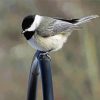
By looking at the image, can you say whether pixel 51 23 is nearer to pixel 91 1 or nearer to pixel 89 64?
pixel 89 64

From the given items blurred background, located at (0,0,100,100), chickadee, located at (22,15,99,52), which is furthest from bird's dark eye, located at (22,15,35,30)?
blurred background, located at (0,0,100,100)

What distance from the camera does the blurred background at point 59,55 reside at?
133 inches

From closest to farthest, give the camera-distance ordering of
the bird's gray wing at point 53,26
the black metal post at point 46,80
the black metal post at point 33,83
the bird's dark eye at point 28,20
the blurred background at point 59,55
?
the black metal post at point 46,80 < the black metal post at point 33,83 < the bird's dark eye at point 28,20 < the bird's gray wing at point 53,26 < the blurred background at point 59,55

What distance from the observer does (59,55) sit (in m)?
3.41

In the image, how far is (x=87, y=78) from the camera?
3.40 m

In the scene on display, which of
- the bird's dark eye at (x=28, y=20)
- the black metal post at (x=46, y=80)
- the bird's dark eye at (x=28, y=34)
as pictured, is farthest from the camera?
the bird's dark eye at (x=28, y=34)

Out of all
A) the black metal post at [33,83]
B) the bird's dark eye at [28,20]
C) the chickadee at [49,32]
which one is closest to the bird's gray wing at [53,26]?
the chickadee at [49,32]

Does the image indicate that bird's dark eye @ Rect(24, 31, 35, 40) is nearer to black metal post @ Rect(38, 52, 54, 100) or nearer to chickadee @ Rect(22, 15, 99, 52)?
chickadee @ Rect(22, 15, 99, 52)

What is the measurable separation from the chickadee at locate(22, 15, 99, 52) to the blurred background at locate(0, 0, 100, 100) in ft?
3.91

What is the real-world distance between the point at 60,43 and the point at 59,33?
0.07 m

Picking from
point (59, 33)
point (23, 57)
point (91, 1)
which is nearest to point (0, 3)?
point (23, 57)

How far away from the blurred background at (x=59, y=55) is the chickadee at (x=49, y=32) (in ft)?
3.91

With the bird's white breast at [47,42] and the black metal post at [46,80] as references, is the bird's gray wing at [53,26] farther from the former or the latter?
the black metal post at [46,80]

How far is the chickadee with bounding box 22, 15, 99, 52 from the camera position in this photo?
2008mm
